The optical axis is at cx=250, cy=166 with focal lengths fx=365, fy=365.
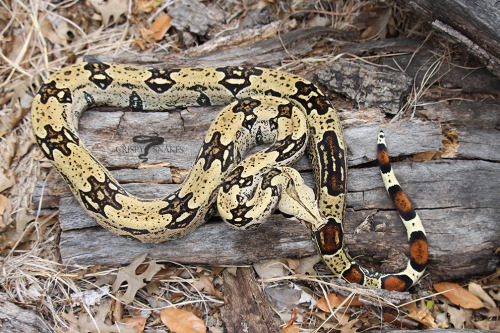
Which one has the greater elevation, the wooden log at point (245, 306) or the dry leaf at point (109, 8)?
the dry leaf at point (109, 8)

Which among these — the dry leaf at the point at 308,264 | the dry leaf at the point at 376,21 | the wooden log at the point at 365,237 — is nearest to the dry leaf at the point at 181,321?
the wooden log at the point at 365,237

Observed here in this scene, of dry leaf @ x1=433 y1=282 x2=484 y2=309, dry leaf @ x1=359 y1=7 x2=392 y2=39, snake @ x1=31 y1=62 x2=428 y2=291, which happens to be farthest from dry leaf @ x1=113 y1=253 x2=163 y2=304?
dry leaf @ x1=359 y1=7 x2=392 y2=39

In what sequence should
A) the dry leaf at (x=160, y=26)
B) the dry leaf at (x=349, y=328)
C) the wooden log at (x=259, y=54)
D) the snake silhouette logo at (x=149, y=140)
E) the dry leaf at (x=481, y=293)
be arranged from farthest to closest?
1. the dry leaf at (x=160, y=26)
2. the wooden log at (x=259, y=54)
3. the snake silhouette logo at (x=149, y=140)
4. the dry leaf at (x=481, y=293)
5. the dry leaf at (x=349, y=328)

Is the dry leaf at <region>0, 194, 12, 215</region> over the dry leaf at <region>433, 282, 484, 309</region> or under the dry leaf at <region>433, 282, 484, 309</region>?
over

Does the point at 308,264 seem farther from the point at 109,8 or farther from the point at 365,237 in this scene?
the point at 109,8

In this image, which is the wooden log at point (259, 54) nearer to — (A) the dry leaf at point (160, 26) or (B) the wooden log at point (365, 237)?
(A) the dry leaf at point (160, 26)

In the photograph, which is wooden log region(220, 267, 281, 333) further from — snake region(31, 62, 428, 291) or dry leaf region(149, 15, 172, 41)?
dry leaf region(149, 15, 172, 41)

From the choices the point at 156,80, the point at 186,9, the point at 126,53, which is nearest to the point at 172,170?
the point at 156,80
